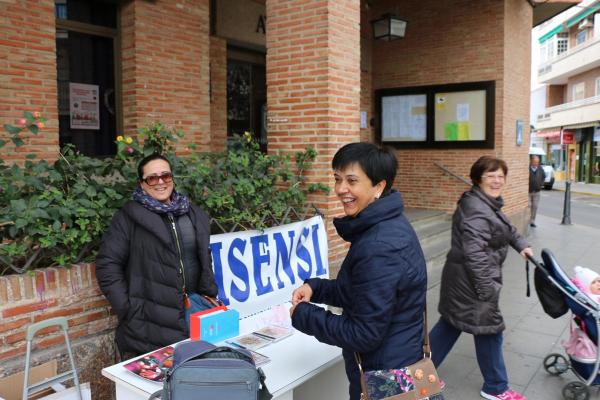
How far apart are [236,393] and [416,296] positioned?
33.3 inches

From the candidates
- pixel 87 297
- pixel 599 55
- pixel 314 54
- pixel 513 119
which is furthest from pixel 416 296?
pixel 599 55

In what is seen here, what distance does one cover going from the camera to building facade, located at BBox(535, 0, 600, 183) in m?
31.8

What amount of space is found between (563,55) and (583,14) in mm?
2841

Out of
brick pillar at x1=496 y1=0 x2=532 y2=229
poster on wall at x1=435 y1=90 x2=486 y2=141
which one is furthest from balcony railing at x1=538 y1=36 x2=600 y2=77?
poster on wall at x1=435 y1=90 x2=486 y2=141

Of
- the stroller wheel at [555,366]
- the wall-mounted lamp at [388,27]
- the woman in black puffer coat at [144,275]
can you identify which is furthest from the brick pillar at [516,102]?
the woman in black puffer coat at [144,275]

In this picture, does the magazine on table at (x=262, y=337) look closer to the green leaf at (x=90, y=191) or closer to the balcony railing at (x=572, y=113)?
the green leaf at (x=90, y=191)

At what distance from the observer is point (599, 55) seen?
2978cm

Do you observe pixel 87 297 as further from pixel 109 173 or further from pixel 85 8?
pixel 85 8

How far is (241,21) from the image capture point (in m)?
9.12

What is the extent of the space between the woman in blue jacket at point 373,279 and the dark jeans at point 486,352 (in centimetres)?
191

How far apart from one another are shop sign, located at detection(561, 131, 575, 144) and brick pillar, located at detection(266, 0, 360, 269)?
113 ft

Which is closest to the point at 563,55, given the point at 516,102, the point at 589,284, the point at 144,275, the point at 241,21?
the point at 516,102

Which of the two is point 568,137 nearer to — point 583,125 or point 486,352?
point 583,125

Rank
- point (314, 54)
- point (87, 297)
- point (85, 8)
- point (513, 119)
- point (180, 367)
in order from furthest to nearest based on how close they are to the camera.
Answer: point (513, 119) < point (85, 8) < point (314, 54) < point (87, 297) < point (180, 367)
